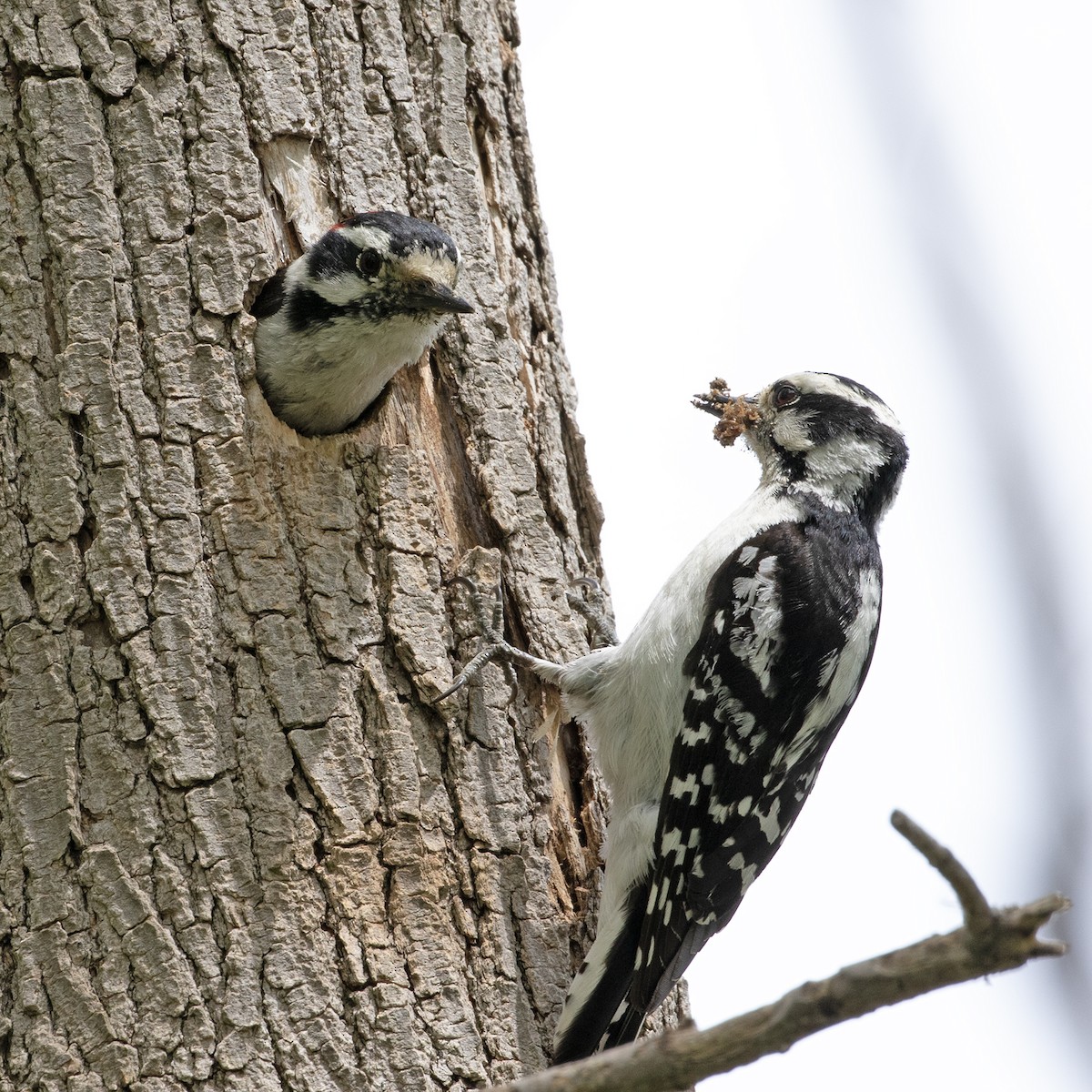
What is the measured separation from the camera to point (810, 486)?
3832 millimetres

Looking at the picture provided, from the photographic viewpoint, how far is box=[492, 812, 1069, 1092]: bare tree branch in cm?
131

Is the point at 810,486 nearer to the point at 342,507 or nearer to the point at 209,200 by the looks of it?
the point at 342,507

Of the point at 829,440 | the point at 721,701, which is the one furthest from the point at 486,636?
the point at 829,440

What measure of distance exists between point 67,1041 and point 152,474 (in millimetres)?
1127

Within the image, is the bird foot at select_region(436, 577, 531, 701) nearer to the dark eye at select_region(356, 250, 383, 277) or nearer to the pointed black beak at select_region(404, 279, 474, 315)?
the pointed black beak at select_region(404, 279, 474, 315)

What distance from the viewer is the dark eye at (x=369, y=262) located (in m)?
2.96

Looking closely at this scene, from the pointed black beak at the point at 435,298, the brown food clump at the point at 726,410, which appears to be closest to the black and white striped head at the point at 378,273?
the pointed black beak at the point at 435,298

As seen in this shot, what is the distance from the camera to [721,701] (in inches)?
131

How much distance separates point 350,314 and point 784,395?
158 cm

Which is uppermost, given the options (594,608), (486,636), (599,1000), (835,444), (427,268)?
(427,268)

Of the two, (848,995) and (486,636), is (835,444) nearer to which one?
(486,636)

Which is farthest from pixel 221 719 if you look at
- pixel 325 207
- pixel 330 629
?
pixel 325 207

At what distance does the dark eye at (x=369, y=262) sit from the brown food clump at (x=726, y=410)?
5.08ft

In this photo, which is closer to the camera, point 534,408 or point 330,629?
point 330,629
